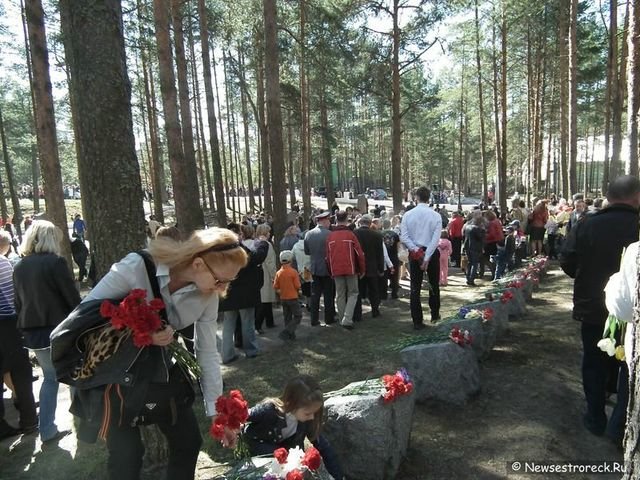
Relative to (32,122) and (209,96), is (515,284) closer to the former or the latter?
(209,96)

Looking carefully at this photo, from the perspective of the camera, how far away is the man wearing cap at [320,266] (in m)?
7.61

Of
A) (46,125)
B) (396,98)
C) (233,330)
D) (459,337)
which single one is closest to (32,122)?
(46,125)

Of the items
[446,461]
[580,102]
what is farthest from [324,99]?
[446,461]

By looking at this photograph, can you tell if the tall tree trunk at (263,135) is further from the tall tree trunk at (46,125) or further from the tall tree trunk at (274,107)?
the tall tree trunk at (46,125)

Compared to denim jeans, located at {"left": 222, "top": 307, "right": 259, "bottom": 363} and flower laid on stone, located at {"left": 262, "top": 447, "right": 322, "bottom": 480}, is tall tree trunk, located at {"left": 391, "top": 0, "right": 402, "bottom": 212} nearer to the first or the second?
denim jeans, located at {"left": 222, "top": 307, "right": 259, "bottom": 363}

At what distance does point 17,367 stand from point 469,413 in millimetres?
4393

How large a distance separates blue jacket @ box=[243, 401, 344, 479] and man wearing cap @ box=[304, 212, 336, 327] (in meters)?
4.46

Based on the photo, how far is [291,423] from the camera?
10.6ft

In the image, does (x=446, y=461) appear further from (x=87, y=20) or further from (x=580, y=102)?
(x=580, y=102)

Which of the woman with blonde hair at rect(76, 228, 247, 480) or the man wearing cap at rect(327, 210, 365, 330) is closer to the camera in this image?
the woman with blonde hair at rect(76, 228, 247, 480)

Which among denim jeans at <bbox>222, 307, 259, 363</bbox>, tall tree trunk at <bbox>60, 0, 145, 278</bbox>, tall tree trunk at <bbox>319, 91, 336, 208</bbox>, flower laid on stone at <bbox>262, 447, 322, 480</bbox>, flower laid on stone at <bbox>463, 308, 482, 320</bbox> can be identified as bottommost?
denim jeans at <bbox>222, 307, 259, 363</bbox>

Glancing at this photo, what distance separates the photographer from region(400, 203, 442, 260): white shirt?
676cm

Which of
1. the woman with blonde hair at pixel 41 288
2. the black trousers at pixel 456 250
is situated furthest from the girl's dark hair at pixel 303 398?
the black trousers at pixel 456 250

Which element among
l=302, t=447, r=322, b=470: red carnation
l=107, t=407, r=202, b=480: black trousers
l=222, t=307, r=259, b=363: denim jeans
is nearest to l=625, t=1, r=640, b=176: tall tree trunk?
l=222, t=307, r=259, b=363: denim jeans
